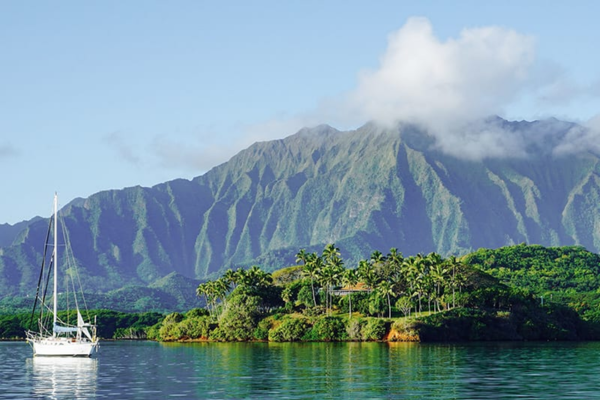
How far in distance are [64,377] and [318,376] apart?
1220 inches

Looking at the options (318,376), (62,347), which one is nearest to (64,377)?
(318,376)

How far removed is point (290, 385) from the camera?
310 feet

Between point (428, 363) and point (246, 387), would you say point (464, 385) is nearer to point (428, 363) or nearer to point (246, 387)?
point (246, 387)

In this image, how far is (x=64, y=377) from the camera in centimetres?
11044

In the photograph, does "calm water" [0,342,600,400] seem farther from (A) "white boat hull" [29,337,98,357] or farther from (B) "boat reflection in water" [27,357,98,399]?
(A) "white boat hull" [29,337,98,357]

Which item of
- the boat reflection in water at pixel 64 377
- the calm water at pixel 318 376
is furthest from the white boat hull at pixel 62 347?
the calm water at pixel 318 376

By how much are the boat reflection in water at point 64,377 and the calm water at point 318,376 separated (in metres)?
0.10

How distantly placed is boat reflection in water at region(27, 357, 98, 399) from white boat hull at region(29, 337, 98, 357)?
107cm

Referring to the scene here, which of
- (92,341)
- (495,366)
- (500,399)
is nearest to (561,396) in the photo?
(500,399)

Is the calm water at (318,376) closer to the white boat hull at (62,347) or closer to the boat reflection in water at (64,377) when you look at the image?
the boat reflection in water at (64,377)

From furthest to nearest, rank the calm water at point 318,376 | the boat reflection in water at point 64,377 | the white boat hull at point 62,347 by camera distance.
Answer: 1. the white boat hull at point 62,347
2. the boat reflection in water at point 64,377
3. the calm water at point 318,376

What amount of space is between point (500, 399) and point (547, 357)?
6462 cm

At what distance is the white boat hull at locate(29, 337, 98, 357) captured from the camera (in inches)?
5797

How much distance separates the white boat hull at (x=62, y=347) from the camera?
14725cm
